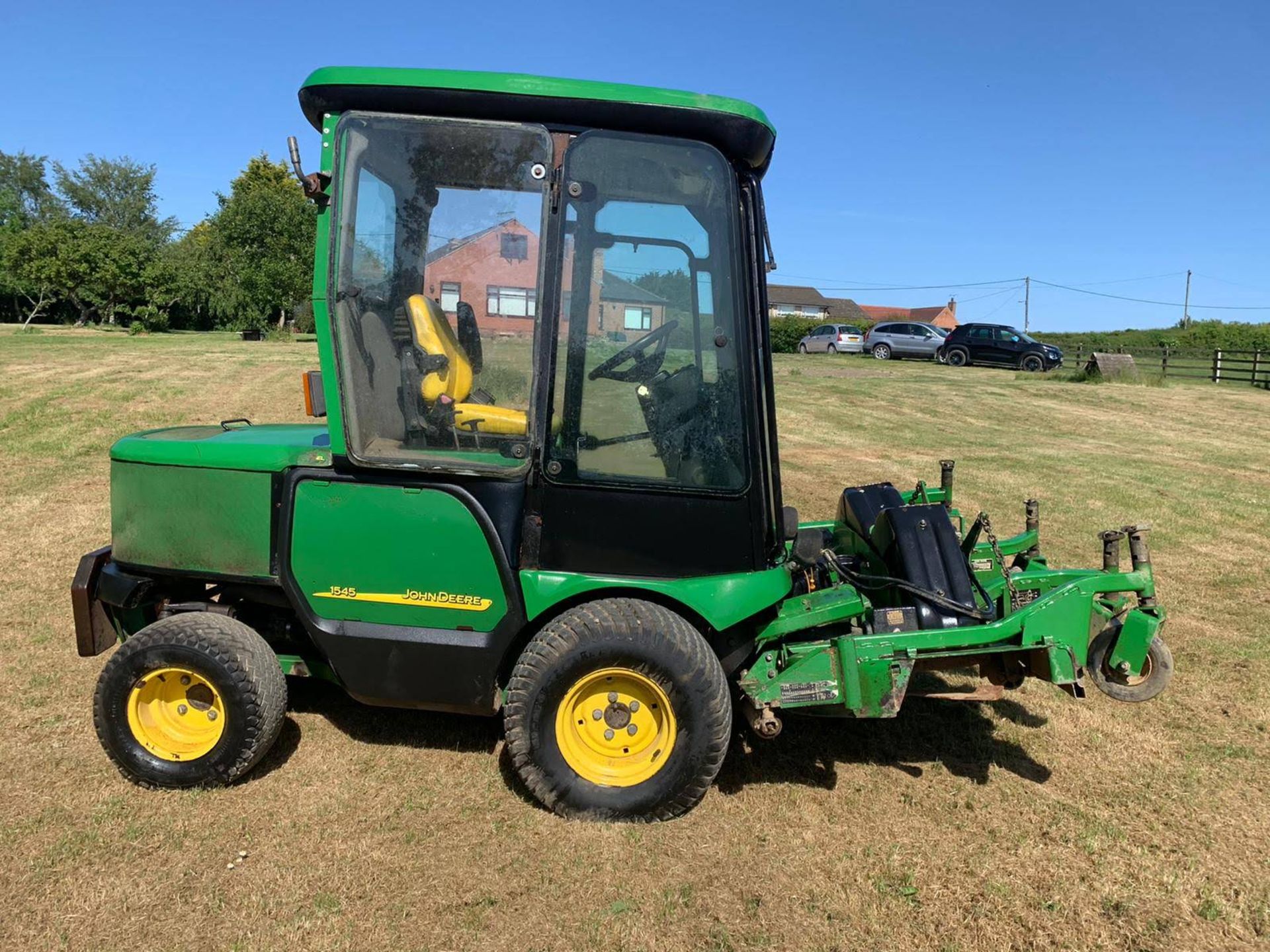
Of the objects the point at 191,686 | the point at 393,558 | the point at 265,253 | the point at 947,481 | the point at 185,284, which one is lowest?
the point at 191,686

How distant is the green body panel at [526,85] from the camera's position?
10.2 ft

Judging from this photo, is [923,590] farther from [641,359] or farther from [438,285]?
[438,285]

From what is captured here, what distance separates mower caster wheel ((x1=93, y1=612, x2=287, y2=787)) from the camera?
350 cm

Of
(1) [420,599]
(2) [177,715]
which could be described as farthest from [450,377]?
(2) [177,715]

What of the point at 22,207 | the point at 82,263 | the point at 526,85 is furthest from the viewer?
the point at 22,207

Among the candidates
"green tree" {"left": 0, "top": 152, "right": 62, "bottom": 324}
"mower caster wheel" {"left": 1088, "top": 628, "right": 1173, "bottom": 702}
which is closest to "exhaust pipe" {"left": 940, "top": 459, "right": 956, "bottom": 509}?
"mower caster wheel" {"left": 1088, "top": 628, "right": 1173, "bottom": 702}

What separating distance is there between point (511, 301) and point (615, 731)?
1.60 meters

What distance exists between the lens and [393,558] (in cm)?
341

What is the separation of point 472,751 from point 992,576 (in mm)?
2436

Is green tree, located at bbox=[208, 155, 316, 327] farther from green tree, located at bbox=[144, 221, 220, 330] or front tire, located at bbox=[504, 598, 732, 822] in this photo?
front tire, located at bbox=[504, 598, 732, 822]

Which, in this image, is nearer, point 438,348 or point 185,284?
point 438,348

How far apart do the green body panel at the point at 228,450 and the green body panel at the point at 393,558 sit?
0.15 metres

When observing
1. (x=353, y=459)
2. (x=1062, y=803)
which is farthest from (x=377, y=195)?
(x=1062, y=803)

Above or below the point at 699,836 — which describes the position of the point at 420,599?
above
